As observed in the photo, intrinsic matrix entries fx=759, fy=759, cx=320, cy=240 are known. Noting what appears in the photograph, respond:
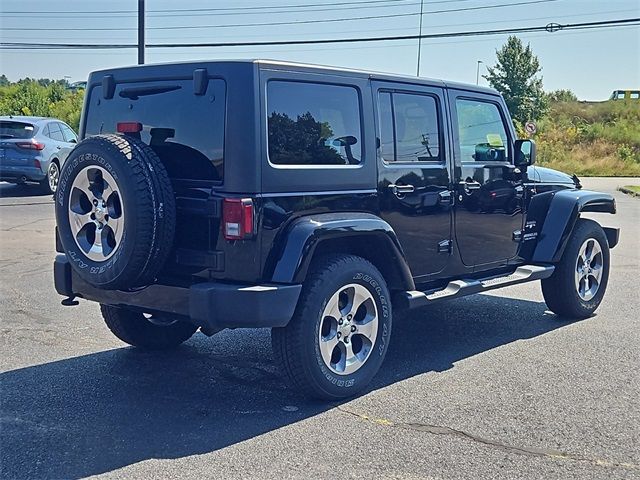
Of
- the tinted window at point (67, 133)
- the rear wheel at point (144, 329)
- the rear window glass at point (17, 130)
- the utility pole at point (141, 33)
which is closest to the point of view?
the rear wheel at point (144, 329)

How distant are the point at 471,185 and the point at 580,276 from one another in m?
1.75

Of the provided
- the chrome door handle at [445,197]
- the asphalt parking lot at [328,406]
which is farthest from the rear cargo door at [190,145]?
the chrome door handle at [445,197]

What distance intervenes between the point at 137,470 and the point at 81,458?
32 centimetres

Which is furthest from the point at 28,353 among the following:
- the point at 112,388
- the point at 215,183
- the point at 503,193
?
the point at 503,193

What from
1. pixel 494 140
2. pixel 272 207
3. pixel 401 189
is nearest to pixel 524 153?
pixel 494 140

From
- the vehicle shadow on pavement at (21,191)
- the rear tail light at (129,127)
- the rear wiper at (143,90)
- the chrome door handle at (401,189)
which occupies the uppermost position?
the rear wiper at (143,90)

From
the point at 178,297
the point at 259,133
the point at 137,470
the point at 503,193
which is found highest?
the point at 259,133

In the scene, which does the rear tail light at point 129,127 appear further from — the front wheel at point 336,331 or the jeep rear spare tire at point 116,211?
the front wheel at point 336,331

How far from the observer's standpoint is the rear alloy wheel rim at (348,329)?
4.56 metres

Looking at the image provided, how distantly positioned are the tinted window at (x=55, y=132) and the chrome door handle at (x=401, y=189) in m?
12.5

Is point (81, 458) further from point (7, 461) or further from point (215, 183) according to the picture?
point (215, 183)

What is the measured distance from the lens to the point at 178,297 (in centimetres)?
427

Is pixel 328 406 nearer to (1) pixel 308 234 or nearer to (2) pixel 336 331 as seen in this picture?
(2) pixel 336 331

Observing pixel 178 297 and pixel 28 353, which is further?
pixel 28 353
